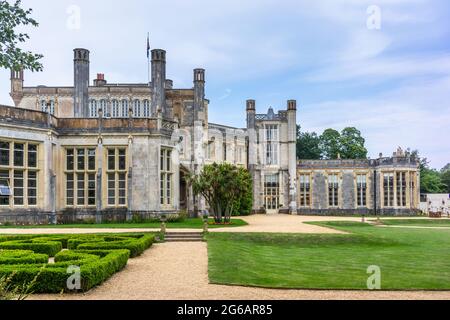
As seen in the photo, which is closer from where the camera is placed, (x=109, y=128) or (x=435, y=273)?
(x=435, y=273)

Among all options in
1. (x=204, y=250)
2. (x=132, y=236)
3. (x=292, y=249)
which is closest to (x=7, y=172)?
(x=132, y=236)

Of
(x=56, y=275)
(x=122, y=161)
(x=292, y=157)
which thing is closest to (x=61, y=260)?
(x=56, y=275)

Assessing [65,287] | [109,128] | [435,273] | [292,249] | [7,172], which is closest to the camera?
[65,287]

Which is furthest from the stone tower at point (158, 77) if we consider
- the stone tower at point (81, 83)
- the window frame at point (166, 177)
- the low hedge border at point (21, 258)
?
the low hedge border at point (21, 258)

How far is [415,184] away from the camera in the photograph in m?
55.4

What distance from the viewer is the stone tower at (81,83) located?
44781 millimetres

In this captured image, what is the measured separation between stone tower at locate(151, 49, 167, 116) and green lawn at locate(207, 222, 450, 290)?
24.3 meters

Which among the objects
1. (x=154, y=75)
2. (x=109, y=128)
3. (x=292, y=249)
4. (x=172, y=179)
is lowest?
(x=292, y=249)

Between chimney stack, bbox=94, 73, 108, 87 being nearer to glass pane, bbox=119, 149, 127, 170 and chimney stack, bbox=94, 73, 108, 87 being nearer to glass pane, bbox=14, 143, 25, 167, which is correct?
glass pane, bbox=119, 149, 127, 170

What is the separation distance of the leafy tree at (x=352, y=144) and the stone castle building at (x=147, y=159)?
1963cm

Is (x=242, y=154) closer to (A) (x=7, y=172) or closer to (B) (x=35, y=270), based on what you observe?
(A) (x=7, y=172)

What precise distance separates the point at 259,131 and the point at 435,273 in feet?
146

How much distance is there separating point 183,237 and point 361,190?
3700 cm

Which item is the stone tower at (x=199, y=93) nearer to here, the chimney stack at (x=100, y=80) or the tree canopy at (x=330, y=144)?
the chimney stack at (x=100, y=80)
